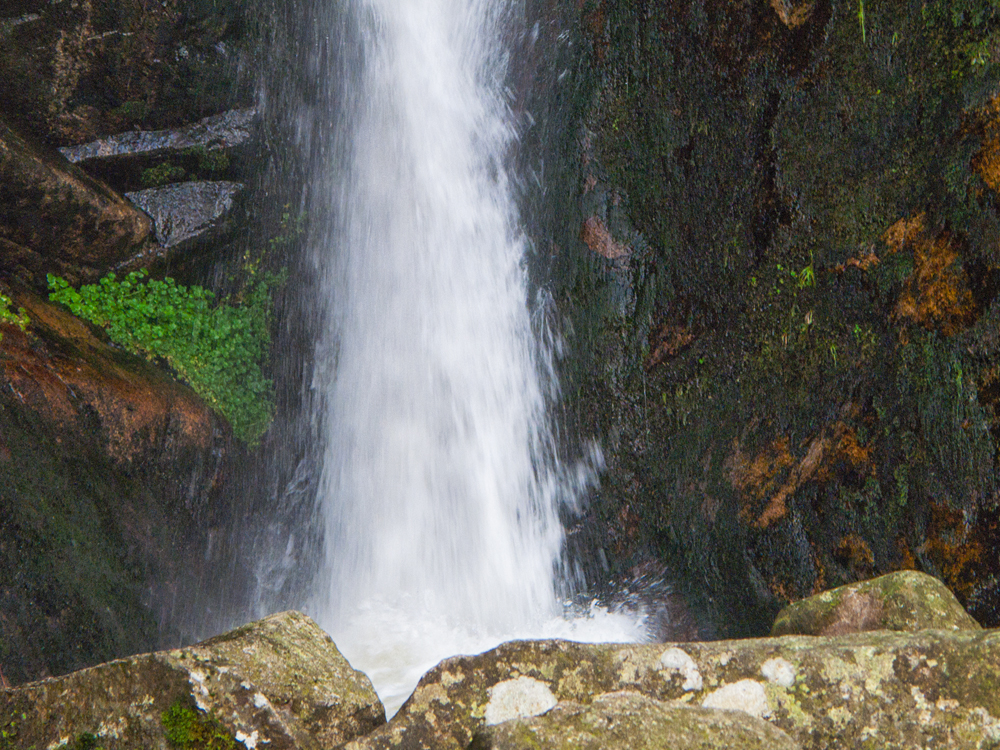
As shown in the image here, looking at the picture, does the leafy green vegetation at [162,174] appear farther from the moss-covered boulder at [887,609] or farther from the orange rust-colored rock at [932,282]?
the moss-covered boulder at [887,609]

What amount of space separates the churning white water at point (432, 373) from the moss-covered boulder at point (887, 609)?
2.51m

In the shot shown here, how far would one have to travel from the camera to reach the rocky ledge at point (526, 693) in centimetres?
193

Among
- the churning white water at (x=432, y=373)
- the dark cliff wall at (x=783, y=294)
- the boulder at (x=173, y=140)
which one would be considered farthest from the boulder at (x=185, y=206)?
the dark cliff wall at (x=783, y=294)

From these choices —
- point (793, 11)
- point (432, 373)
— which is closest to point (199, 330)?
point (432, 373)

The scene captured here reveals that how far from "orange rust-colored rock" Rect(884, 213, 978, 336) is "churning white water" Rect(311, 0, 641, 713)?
2.64 m

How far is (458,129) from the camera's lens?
620 centimetres

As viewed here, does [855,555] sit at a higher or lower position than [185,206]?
lower

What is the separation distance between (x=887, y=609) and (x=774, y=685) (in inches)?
36.2

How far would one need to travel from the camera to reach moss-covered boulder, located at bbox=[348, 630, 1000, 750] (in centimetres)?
191

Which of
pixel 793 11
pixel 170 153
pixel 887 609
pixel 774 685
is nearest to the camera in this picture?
pixel 774 685

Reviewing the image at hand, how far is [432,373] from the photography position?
20.7ft

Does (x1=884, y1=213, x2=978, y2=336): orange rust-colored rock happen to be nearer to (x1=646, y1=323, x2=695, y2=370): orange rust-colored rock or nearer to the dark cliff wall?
the dark cliff wall

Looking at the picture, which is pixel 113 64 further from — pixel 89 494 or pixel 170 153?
pixel 89 494

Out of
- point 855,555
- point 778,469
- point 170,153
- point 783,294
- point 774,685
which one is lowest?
point 774,685
